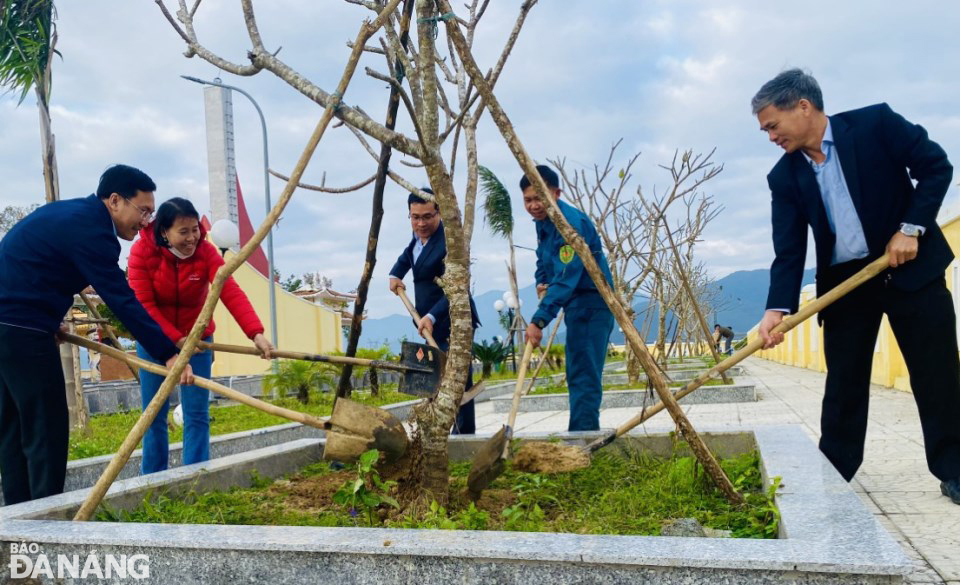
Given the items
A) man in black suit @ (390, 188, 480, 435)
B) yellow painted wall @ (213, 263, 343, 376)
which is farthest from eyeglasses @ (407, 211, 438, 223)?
yellow painted wall @ (213, 263, 343, 376)

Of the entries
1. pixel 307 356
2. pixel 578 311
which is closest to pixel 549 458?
pixel 578 311

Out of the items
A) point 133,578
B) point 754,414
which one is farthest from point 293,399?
point 133,578

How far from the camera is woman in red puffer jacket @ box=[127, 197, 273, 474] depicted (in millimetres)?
3904

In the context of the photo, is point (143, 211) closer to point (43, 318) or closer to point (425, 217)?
point (43, 318)

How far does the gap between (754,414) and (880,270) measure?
480cm

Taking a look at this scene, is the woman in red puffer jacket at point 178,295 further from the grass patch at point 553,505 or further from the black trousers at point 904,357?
the black trousers at point 904,357

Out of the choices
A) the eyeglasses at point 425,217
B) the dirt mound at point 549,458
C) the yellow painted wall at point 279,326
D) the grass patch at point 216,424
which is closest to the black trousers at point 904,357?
the dirt mound at point 549,458

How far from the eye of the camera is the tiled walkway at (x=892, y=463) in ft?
8.11

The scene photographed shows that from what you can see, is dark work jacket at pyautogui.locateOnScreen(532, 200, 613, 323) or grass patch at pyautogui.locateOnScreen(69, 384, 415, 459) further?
grass patch at pyautogui.locateOnScreen(69, 384, 415, 459)

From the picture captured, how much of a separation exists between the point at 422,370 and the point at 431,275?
0.88m

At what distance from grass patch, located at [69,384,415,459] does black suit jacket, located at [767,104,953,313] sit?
184 inches

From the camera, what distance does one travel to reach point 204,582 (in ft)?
6.88

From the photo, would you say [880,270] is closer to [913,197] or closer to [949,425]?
[913,197]

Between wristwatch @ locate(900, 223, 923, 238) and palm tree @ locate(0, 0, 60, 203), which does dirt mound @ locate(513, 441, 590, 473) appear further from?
palm tree @ locate(0, 0, 60, 203)
